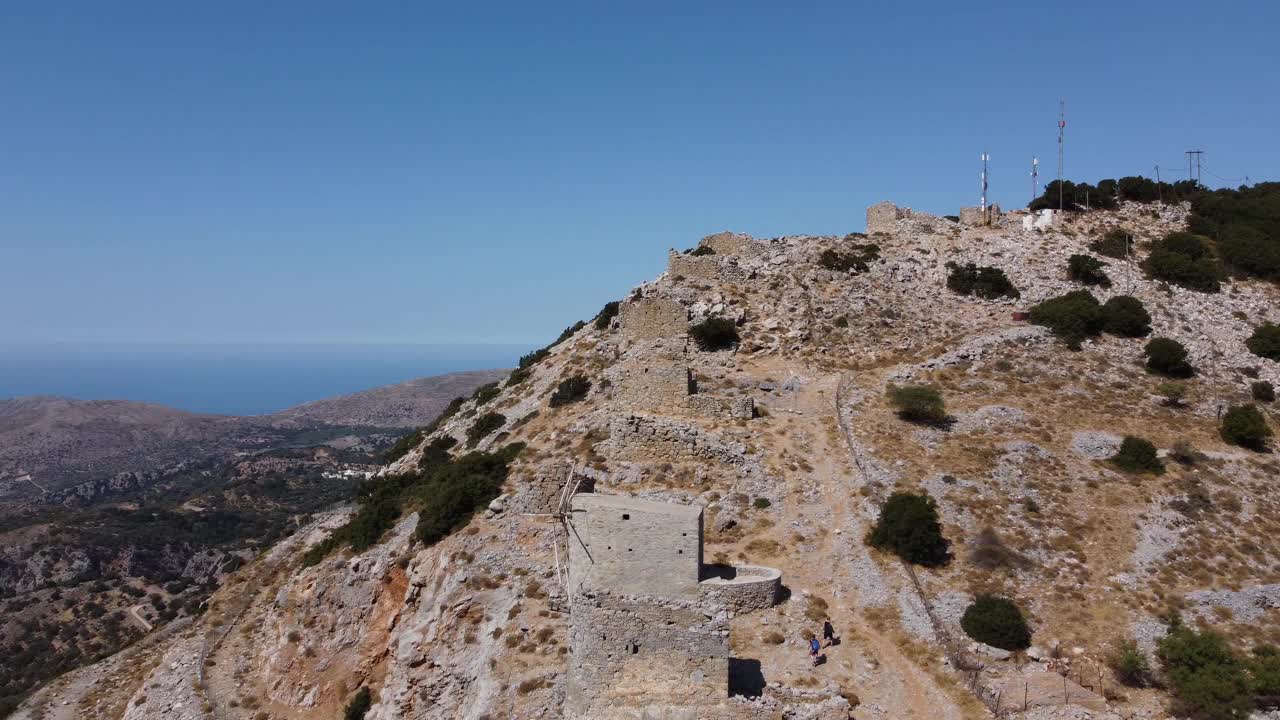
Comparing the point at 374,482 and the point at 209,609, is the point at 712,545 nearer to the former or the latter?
the point at 374,482

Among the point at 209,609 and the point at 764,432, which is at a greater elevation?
the point at 764,432

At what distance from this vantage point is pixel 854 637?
1919 centimetres

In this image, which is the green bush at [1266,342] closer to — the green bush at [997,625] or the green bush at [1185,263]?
the green bush at [1185,263]

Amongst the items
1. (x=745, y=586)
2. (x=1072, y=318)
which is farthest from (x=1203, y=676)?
(x=1072, y=318)

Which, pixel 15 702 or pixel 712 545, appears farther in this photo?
pixel 15 702

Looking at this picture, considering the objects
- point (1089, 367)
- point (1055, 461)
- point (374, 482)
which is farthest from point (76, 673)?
point (1089, 367)

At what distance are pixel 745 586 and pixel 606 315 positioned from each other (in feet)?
87.0

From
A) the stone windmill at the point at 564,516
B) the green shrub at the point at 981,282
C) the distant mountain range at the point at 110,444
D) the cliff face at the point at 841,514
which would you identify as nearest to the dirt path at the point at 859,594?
the cliff face at the point at 841,514

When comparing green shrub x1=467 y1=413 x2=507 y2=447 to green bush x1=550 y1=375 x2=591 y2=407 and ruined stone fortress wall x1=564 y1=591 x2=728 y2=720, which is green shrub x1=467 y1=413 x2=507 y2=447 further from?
ruined stone fortress wall x1=564 y1=591 x2=728 y2=720

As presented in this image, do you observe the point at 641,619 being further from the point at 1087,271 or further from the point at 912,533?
the point at 1087,271

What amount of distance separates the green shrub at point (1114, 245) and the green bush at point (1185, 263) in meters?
1.21

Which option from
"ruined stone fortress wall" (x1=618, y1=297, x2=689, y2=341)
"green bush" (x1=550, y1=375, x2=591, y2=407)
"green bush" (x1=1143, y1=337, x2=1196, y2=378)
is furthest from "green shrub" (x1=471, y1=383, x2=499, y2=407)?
"green bush" (x1=1143, y1=337, x2=1196, y2=378)

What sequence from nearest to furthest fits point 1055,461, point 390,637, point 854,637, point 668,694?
point 668,694 < point 854,637 < point 390,637 < point 1055,461

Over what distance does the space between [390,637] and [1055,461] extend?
22193 millimetres
